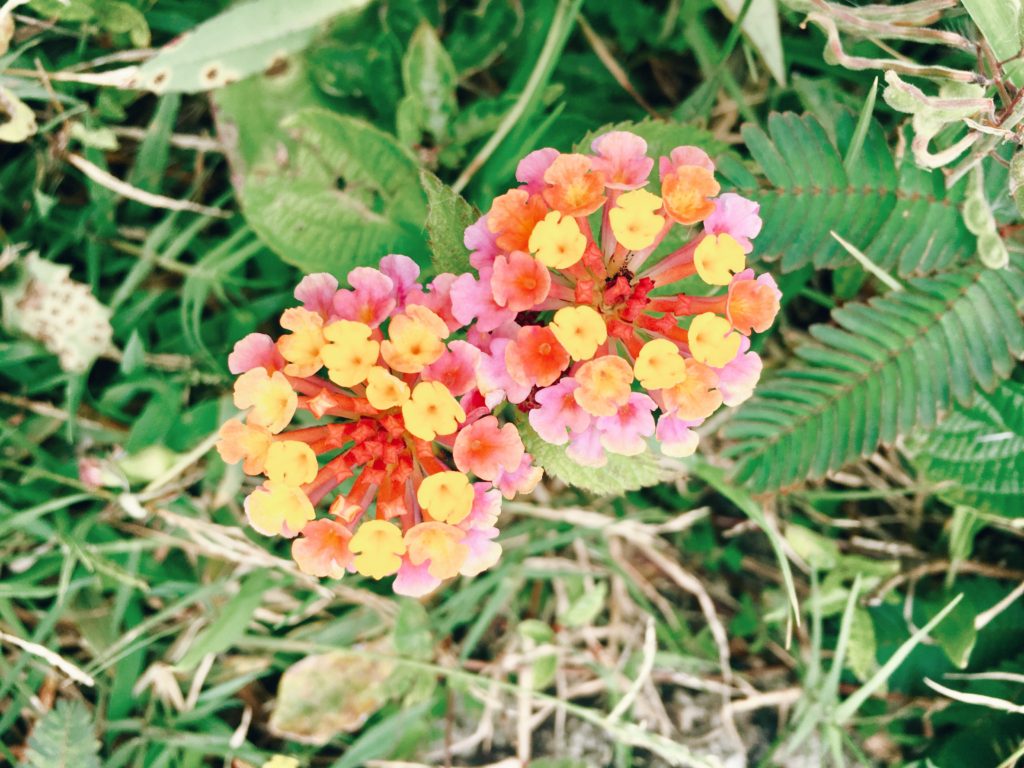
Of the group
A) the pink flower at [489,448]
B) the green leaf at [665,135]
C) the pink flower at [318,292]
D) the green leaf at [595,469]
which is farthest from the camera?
the green leaf at [665,135]

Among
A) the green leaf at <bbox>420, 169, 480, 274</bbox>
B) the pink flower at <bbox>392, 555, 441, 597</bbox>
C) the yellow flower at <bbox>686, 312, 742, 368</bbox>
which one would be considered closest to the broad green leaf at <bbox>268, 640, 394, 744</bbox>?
the pink flower at <bbox>392, 555, 441, 597</bbox>

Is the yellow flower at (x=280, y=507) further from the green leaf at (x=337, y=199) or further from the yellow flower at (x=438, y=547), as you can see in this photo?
the green leaf at (x=337, y=199)

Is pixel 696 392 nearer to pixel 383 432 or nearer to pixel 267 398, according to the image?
pixel 383 432

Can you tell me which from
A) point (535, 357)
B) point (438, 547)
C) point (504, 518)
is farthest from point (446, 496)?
point (504, 518)

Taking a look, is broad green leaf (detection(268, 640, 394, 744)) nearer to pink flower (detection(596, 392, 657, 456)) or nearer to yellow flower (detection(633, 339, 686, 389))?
pink flower (detection(596, 392, 657, 456))

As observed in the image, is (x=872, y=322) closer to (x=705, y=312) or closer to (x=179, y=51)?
(x=705, y=312)

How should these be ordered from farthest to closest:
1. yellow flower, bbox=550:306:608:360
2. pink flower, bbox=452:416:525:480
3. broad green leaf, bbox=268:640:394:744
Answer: broad green leaf, bbox=268:640:394:744 < pink flower, bbox=452:416:525:480 < yellow flower, bbox=550:306:608:360

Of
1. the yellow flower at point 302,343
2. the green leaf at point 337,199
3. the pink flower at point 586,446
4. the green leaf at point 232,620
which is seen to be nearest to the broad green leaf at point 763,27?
the green leaf at point 337,199
